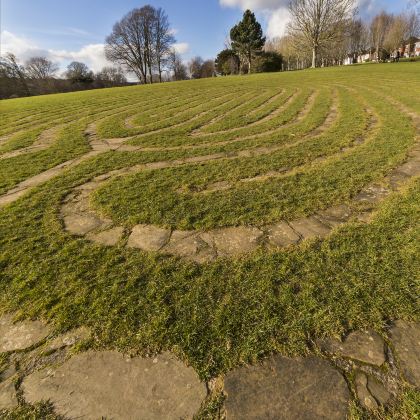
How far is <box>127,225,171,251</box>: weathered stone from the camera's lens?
3051 millimetres

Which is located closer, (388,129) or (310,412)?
(310,412)

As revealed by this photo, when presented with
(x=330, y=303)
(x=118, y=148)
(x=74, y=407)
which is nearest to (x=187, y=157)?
(x=118, y=148)

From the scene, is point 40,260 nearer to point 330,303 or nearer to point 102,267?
point 102,267

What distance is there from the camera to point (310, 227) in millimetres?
3230

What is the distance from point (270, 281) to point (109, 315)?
4.69ft

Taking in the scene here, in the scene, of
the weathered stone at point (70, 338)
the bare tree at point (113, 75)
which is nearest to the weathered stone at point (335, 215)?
the weathered stone at point (70, 338)

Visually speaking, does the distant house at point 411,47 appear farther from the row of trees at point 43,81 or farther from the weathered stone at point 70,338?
the weathered stone at point 70,338

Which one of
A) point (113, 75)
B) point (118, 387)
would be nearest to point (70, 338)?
point (118, 387)

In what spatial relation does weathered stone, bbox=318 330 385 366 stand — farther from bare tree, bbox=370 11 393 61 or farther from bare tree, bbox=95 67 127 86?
bare tree, bbox=370 11 393 61

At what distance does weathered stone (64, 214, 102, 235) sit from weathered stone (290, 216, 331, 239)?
255 centimetres

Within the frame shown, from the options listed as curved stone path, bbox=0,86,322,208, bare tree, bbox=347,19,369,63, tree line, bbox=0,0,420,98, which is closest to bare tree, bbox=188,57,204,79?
tree line, bbox=0,0,420,98

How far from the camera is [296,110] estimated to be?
10.4m

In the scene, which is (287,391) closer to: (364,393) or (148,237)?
(364,393)

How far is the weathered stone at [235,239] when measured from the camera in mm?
2920
